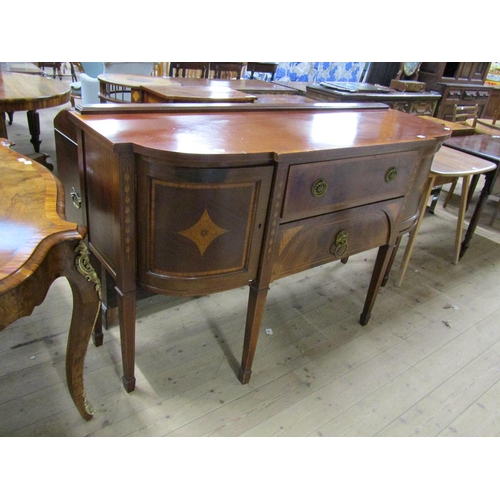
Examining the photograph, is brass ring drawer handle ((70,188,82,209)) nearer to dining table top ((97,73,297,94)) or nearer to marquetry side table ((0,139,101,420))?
marquetry side table ((0,139,101,420))

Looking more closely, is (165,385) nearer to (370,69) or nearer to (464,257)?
(464,257)

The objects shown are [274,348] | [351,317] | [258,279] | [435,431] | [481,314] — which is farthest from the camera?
[481,314]

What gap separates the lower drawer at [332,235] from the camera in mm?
1175

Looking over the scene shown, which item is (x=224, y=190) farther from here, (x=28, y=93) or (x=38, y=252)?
(x=28, y=93)

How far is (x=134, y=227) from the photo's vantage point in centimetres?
98

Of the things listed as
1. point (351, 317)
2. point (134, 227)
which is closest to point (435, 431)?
point (351, 317)

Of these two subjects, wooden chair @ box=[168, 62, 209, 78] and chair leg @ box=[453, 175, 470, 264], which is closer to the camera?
chair leg @ box=[453, 175, 470, 264]

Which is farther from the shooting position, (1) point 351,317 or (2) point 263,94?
(2) point 263,94

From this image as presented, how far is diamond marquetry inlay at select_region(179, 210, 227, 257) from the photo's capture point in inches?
39.0

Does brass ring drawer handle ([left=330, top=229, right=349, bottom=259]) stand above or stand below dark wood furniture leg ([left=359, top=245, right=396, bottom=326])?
above

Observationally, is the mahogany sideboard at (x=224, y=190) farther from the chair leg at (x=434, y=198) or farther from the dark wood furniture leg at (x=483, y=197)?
the chair leg at (x=434, y=198)

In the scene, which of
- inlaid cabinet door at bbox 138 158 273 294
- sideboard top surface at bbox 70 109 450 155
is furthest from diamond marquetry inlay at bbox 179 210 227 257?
sideboard top surface at bbox 70 109 450 155

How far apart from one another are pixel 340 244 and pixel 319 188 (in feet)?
0.94

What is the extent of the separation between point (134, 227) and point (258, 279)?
1.31 feet
